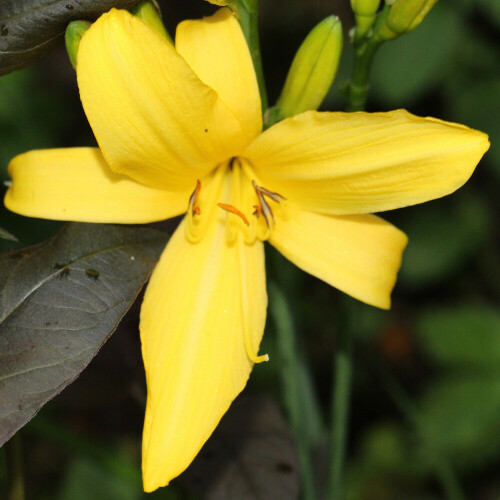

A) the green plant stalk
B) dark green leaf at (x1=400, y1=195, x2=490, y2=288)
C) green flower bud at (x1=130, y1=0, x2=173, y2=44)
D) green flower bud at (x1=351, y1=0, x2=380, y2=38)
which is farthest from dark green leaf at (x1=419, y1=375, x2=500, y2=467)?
green flower bud at (x1=130, y1=0, x2=173, y2=44)

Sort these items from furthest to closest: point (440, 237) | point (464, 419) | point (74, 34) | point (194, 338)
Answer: point (440, 237) → point (464, 419) → point (194, 338) → point (74, 34)

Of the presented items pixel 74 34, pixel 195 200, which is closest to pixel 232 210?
→ pixel 195 200

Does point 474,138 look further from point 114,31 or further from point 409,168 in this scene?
point 114,31

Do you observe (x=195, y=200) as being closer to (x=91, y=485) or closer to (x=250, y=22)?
(x=250, y=22)

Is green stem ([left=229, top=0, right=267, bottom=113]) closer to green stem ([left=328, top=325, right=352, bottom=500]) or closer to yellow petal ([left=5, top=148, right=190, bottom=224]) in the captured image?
yellow petal ([left=5, top=148, right=190, bottom=224])

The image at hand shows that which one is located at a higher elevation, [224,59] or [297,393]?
[224,59]

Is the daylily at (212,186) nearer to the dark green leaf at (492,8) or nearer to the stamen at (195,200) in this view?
the stamen at (195,200)

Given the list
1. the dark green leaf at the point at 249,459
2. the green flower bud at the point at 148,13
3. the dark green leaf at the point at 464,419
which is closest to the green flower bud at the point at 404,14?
the green flower bud at the point at 148,13
